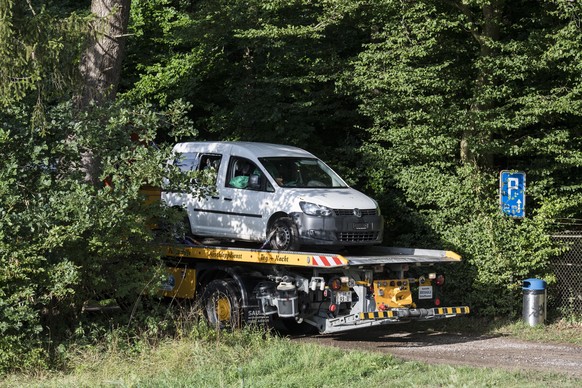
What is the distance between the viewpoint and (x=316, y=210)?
1423 cm

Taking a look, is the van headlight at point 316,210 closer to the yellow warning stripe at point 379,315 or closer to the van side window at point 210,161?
the yellow warning stripe at point 379,315

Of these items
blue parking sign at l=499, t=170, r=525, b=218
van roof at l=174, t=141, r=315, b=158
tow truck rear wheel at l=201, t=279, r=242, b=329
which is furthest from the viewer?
blue parking sign at l=499, t=170, r=525, b=218

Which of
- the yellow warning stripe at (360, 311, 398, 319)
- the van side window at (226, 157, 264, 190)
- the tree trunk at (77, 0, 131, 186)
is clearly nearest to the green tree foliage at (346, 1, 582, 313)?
the yellow warning stripe at (360, 311, 398, 319)

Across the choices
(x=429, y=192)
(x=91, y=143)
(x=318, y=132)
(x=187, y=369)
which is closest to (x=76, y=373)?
(x=187, y=369)

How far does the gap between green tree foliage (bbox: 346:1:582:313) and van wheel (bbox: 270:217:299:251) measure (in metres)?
4.09

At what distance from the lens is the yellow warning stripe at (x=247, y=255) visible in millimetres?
13228

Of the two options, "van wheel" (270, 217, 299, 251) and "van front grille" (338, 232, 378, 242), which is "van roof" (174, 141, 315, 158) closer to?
"van wheel" (270, 217, 299, 251)

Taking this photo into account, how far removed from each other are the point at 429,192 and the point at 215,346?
24.7 feet

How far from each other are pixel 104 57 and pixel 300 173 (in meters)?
3.68

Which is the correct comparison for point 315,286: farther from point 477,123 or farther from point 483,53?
point 483,53

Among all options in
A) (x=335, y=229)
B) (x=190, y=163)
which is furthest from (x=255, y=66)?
(x=335, y=229)

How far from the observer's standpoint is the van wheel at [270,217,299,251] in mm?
14328

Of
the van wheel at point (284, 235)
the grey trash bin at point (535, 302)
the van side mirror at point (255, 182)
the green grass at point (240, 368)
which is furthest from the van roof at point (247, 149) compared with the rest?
the grey trash bin at point (535, 302)

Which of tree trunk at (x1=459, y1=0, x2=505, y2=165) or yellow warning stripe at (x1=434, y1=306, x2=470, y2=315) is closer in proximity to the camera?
yellow warning stripe at (x1=434, y1=306, x2=470, y2=315)
